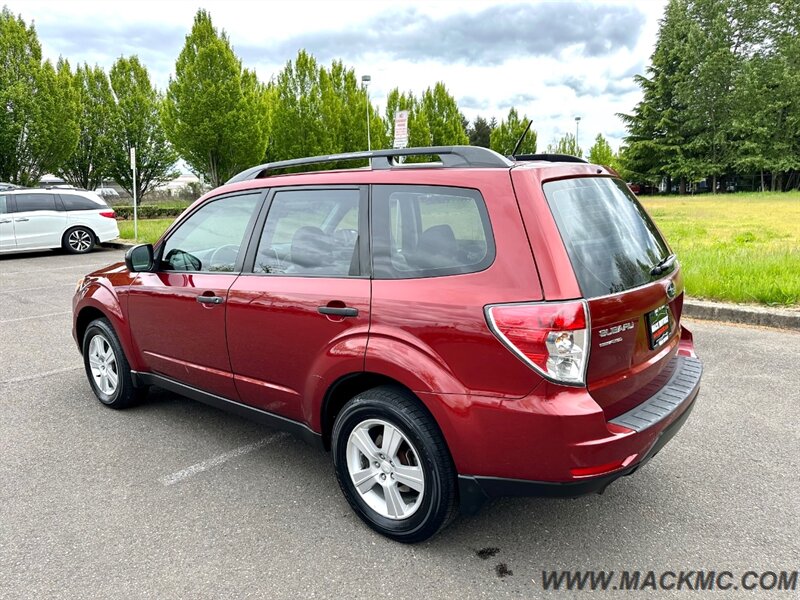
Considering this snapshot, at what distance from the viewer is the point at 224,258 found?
143 inches

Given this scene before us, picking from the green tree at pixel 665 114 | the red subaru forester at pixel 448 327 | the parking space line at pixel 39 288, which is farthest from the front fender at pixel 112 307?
the green tree at pixel 665 114

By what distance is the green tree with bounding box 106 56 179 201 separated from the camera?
95.2ft

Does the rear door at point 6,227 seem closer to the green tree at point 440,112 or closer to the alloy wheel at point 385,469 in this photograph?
the alloy wheel at point 385,469

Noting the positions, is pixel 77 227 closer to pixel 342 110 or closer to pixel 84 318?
pixel 84 318

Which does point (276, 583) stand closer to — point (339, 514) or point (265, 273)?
point (339, 514)

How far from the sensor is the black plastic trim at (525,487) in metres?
2.40

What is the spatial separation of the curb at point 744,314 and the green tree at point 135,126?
91.1 feet

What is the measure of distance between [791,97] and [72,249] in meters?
51.5

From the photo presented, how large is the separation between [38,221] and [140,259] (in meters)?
12.9

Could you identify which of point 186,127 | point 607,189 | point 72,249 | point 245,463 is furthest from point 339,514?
point 186,127

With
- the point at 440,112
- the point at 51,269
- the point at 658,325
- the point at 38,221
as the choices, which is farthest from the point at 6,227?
the point at 440,112

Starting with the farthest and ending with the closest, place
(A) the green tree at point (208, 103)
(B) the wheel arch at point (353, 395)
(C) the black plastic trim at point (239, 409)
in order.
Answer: (A) the green tree at point (208, 103), (C) the black plastic trim at point (239, 409), (B) the wheel arch at point (353, 395)

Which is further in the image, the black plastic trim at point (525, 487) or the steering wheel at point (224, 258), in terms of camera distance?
the steering wheel at point (224, 258)

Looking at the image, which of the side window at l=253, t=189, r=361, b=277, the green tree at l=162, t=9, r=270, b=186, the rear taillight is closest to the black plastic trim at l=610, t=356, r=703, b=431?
the rear taillight
